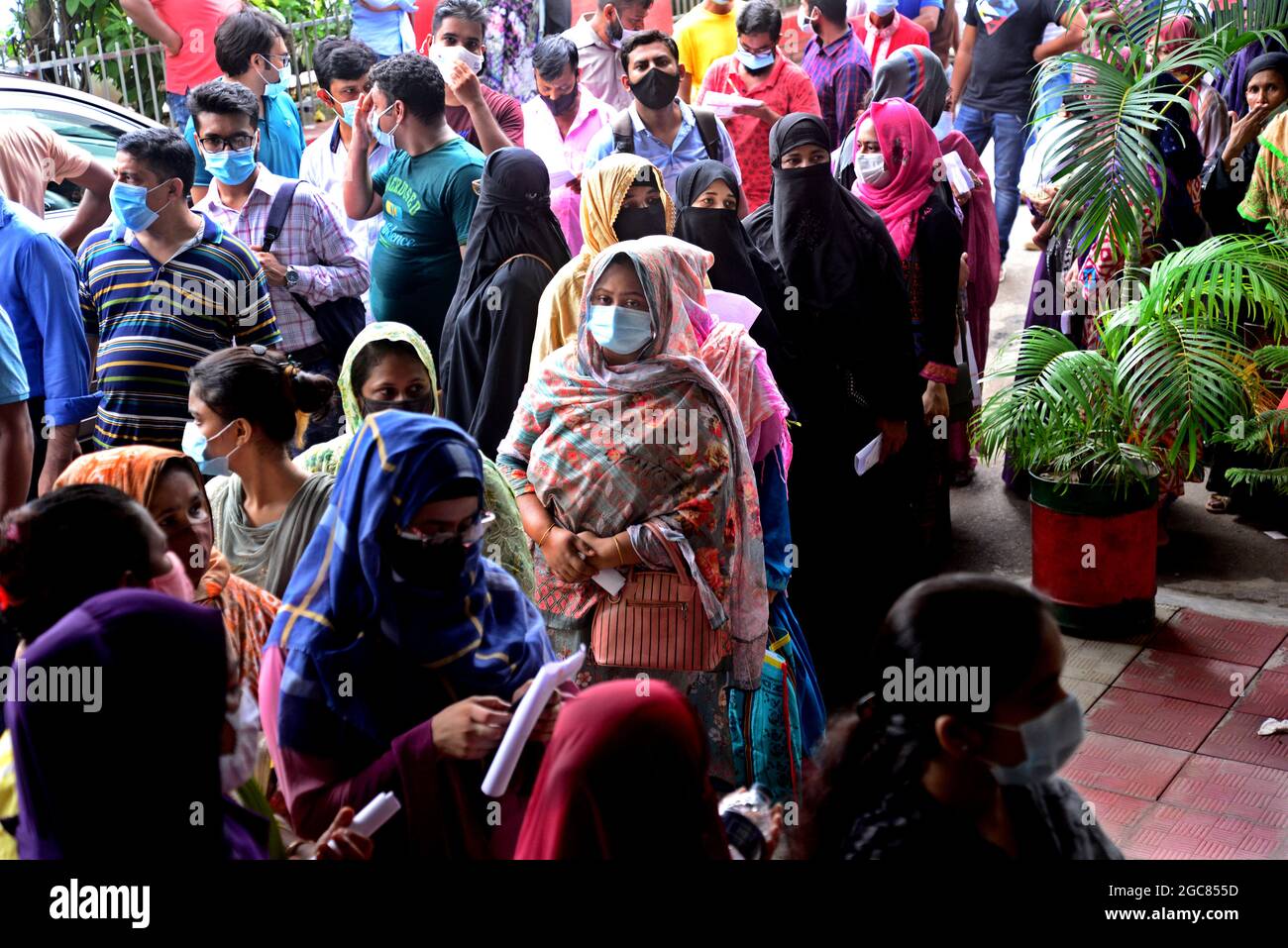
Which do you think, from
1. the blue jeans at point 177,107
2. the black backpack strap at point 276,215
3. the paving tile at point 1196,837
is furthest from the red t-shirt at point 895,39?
the paving tile at point 1196,837

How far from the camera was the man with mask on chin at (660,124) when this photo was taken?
20.2 feet

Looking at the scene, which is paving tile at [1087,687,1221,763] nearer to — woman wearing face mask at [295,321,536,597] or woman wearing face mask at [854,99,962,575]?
woman wearing face mask at [854,99,962,575]

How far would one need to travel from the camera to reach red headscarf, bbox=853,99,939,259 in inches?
219

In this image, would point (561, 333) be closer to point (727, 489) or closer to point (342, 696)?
point (727, 489)

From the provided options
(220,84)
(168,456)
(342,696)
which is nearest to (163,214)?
(220,84)

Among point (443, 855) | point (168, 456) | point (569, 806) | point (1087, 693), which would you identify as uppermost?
point (168, 456)

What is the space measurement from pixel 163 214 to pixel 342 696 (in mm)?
2466

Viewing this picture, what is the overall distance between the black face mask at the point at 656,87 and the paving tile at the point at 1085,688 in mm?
3014

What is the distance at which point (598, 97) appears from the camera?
26.2ft

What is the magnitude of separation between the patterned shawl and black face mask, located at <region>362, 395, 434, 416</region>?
11.8 inches

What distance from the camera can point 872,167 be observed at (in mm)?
5621

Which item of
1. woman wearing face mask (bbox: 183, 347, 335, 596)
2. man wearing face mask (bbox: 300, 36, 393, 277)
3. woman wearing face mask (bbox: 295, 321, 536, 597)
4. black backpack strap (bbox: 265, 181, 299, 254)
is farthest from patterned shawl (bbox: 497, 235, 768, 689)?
man wearing face mask (bbox: 300, 36, 393, 277)

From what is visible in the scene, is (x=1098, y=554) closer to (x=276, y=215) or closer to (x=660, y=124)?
(x=660, y=124)
